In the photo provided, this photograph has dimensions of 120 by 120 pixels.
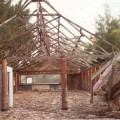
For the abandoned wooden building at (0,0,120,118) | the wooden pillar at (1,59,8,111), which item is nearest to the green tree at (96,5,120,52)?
the abandoned wooden building at (0,0,120,118)

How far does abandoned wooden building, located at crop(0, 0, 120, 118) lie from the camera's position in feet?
52.4

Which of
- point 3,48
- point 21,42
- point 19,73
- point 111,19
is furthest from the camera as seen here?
point 111,19

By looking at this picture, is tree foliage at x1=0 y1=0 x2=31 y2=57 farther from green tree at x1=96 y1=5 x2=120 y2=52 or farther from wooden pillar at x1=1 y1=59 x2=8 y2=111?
green tree at x1=96 y1=5 x2=120 y2=52

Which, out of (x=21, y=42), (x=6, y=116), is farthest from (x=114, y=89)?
(x=21, y=42)

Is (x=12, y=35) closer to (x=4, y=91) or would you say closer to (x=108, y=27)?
(x=4, y=91)

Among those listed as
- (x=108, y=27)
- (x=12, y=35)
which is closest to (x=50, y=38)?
(x=12, y=35)

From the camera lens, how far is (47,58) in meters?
16.3

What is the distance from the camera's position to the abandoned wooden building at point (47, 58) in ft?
52.4

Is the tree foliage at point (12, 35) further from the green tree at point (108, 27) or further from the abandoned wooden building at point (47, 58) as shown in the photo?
the green tree at point (108, 27)

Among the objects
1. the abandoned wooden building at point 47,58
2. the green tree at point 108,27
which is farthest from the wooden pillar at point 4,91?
the green tree at point 108,27

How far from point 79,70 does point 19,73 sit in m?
5.82

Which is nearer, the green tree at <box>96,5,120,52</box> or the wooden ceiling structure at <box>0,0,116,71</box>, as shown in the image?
the wooden ceiling structure at <box>0,0,116,71</box>

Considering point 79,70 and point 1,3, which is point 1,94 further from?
point 79,70

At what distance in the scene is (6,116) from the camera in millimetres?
13188
